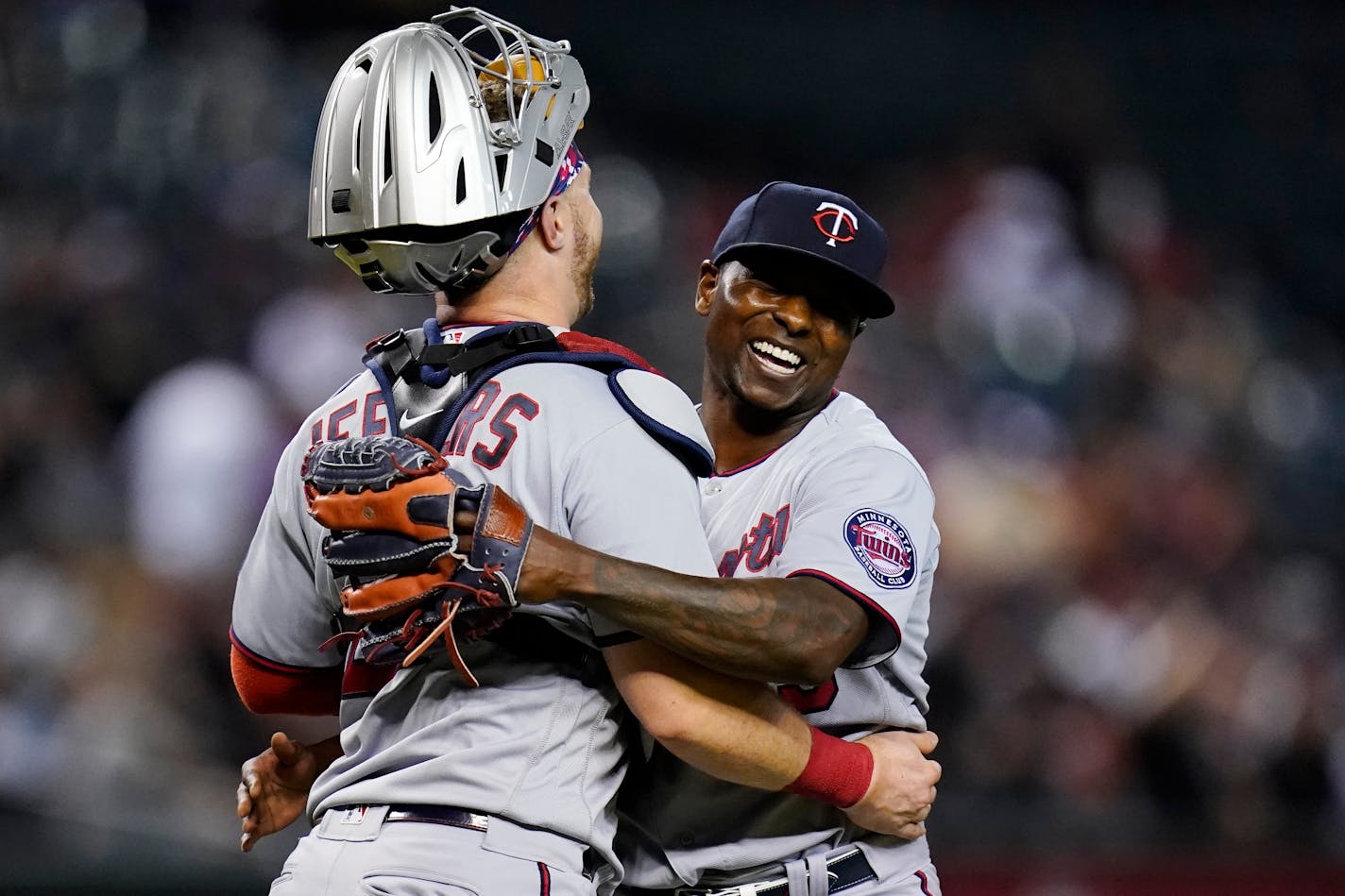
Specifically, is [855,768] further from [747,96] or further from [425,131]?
[747,96]

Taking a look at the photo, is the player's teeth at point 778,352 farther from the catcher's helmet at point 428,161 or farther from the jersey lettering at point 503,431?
the jersey lettering at point 503,431

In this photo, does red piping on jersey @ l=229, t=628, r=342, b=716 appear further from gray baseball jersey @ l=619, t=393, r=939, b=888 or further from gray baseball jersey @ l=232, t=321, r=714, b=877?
gray baseball jersey @ l=619, t=393, r=939, b=888

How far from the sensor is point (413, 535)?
7.51 ft

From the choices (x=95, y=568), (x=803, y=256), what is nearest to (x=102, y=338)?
(x=95, y=568)

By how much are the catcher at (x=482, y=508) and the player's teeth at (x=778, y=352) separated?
66 cm

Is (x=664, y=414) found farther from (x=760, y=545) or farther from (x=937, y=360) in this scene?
(x=937, y=360)

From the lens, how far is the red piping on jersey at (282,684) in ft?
9.67

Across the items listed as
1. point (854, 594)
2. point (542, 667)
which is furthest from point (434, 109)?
point (854, 594)

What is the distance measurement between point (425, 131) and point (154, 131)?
666 cm

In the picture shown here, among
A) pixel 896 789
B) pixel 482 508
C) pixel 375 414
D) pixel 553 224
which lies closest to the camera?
pixel 482 508

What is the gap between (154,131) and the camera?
28.4ft

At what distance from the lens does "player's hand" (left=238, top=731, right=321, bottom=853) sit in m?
3.10

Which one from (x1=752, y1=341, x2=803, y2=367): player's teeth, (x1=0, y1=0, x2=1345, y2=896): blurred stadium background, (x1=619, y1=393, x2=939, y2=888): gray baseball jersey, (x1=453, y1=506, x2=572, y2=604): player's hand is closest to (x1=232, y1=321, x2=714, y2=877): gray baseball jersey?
(x1=453, y1=506, x2=572, y2=604): player's hand

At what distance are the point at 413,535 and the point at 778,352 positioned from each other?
4.08 ft
